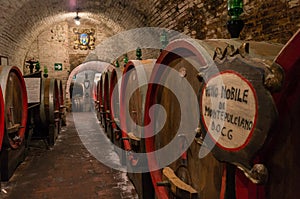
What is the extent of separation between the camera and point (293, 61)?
2.25ft

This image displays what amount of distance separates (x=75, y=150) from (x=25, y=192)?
7.00 ft

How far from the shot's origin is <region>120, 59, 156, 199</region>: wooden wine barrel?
91.4 inches

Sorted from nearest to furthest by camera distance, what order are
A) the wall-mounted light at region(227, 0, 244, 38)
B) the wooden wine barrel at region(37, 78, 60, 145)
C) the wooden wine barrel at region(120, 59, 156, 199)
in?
1. the wall-mounted light at region(227, 0, 244, 38)
2. the wooden wine barrel at region(120, 59, 156, 199)
3. the wooden wine barrel at region(37, 78, 60, 145)

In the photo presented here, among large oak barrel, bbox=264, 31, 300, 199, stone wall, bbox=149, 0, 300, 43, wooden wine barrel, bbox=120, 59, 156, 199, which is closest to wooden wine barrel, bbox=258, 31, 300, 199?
large oak barrel, bbox=264, 31, 300, 199

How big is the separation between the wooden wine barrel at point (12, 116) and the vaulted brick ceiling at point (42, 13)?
11.5 feet

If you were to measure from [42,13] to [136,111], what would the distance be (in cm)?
764

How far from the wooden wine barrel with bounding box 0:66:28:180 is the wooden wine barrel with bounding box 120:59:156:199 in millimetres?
1358

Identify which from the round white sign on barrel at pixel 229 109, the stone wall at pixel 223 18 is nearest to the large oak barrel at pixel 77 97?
the stone wall at pixel 223 18

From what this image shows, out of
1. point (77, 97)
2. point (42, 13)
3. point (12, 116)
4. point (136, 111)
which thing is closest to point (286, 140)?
point (136, 111)

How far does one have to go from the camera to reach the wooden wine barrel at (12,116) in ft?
10.1

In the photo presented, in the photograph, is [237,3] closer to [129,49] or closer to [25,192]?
[25,192]

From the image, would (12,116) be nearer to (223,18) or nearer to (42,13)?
(223,18)

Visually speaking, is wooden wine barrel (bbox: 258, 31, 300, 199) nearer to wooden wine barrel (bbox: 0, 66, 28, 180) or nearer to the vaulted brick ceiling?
wooden wine barrel (bbox: 0, 66, 28, 180)

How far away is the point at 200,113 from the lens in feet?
3.71
